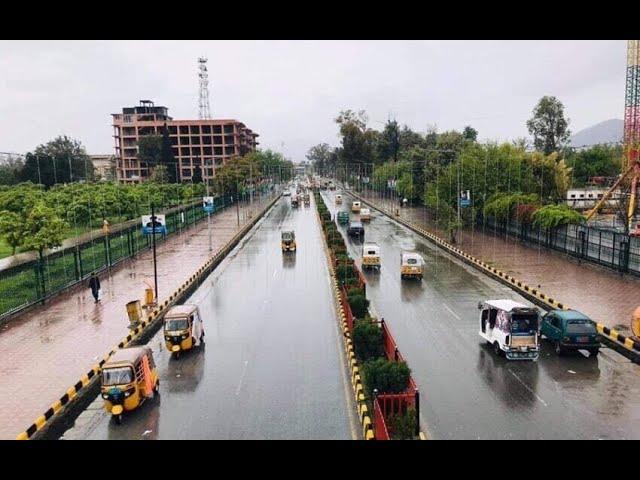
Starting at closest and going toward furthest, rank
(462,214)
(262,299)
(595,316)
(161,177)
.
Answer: (595,316)
(262,299)
(462,214)
(161,177)

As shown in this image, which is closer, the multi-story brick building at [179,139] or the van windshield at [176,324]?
the van windshield at [176,324]

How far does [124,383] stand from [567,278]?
2268 centimetres

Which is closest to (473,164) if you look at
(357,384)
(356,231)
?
(356,231)

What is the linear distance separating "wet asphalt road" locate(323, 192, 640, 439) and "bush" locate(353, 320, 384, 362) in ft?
4.55

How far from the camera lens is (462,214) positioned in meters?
44.5

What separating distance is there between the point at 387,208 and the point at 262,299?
54849 mm

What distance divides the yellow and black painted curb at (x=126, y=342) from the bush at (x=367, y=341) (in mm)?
7564

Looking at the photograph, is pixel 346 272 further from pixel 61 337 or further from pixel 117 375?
pixel 117 375

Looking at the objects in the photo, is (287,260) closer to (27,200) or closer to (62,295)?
(62,295)

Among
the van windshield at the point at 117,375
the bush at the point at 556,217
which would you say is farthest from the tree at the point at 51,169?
the van windshield at the point at 117,375

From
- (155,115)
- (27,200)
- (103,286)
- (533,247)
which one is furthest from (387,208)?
(155,115)

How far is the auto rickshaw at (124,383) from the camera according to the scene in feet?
45.3

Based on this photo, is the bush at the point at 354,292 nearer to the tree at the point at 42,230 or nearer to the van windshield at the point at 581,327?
the van windshield at the point at 581,327

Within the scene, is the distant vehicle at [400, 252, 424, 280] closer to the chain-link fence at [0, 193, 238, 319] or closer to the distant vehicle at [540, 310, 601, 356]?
the distant vehicle at [540, 310, 601, 356]
